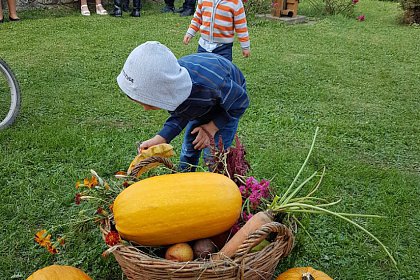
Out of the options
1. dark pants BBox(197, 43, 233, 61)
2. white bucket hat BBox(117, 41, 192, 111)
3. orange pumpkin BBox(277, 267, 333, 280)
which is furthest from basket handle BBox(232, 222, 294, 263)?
dark pants BBox(197, 43, 233, 61)

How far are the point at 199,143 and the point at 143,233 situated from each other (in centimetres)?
76

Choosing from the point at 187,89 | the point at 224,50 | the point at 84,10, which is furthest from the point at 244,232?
the point at 84,10

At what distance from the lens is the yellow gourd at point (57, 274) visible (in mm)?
1906

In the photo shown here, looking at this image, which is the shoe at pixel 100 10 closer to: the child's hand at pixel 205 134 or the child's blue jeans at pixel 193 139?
the child's blue jeans at pixel 193 139

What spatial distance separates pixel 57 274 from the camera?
76.2 inches

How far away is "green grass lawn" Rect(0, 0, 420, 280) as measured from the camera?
2.55m

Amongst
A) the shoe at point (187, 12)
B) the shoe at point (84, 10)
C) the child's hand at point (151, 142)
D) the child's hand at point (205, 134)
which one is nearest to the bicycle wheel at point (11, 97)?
the child's hand at point (151, 142)

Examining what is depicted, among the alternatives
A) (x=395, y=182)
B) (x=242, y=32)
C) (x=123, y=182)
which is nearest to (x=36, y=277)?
(x=123, y=182)

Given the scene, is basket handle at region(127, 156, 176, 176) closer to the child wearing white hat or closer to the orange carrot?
the child wearing white hat

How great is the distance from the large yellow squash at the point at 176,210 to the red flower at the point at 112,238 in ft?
0.10

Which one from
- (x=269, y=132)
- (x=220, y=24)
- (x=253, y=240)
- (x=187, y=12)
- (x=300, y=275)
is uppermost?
(x=220, y=24)

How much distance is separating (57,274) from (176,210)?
610 millimetres

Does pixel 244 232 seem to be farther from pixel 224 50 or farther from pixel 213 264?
pixel 224 50

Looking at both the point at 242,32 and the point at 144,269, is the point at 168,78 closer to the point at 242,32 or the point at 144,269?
the point at 144,269
